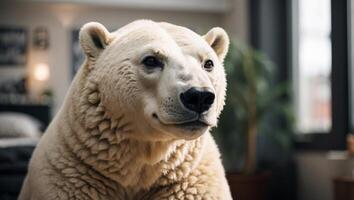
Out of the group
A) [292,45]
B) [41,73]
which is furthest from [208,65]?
[41,73]

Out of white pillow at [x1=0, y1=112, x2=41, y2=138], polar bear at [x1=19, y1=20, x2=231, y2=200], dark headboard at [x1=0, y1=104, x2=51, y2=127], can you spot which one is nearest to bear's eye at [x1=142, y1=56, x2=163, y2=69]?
polar bear at [x1=19, y1=20, x2=231, y2=200]

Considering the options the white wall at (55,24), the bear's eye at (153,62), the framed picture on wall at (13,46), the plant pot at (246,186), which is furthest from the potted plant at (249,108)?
the bear's eye at (153,62)

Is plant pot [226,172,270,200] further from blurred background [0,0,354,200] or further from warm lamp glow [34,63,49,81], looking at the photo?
warm lamp glow [34,63,49,81]

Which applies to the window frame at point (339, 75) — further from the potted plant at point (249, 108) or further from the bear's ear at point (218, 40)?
the bear's ear at point (218, 40)

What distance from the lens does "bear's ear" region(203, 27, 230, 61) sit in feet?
5.72

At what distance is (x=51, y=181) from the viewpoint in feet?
5.41

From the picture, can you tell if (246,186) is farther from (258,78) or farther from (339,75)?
(339,75)

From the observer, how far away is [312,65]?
5.62 meters

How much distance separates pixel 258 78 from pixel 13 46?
2781 mm

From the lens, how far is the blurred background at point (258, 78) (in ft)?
16.9

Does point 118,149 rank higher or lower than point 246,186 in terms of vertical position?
higher

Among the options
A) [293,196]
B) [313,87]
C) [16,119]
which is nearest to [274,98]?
[313,87]

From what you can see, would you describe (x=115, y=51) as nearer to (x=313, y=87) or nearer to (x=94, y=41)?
(x=94, y=41)

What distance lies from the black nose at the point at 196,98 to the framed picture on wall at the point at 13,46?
5.63 m
